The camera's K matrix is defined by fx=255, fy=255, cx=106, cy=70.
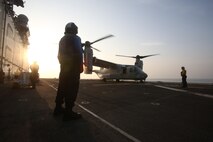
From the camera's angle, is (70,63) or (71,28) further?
(71,28)

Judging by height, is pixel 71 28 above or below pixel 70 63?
above

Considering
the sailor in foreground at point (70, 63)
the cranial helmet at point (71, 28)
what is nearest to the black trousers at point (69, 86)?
the sailor in foreground at point (70, 63)

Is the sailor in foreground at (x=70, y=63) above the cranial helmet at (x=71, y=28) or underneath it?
underneath

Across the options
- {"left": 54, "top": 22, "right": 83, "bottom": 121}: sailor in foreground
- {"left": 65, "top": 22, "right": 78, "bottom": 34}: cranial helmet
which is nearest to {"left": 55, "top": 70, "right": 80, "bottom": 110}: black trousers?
{"left": 54, "top": 22, "right": 83, "bottom": 121}: sailor in foreground

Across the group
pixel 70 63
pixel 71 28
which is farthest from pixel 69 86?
pixel 71 28

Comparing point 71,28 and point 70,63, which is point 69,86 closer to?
point 70,63

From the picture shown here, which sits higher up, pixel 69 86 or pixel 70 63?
pixel 70 63

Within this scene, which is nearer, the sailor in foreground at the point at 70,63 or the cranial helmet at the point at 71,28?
the sailor in foreground at the point at 70,63

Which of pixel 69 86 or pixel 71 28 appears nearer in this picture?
pixel 69 86

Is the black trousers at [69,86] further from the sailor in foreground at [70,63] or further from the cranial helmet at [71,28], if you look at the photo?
the cranial helmet at [71,28]

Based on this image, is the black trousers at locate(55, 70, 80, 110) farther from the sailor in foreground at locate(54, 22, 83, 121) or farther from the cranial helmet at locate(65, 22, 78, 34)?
the cranial helmet at locate(65, 22, 78, 34)

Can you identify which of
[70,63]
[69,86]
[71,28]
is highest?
[71,28]

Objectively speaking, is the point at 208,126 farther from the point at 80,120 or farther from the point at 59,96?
the point at 59,96

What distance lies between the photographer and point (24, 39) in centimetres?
4875
